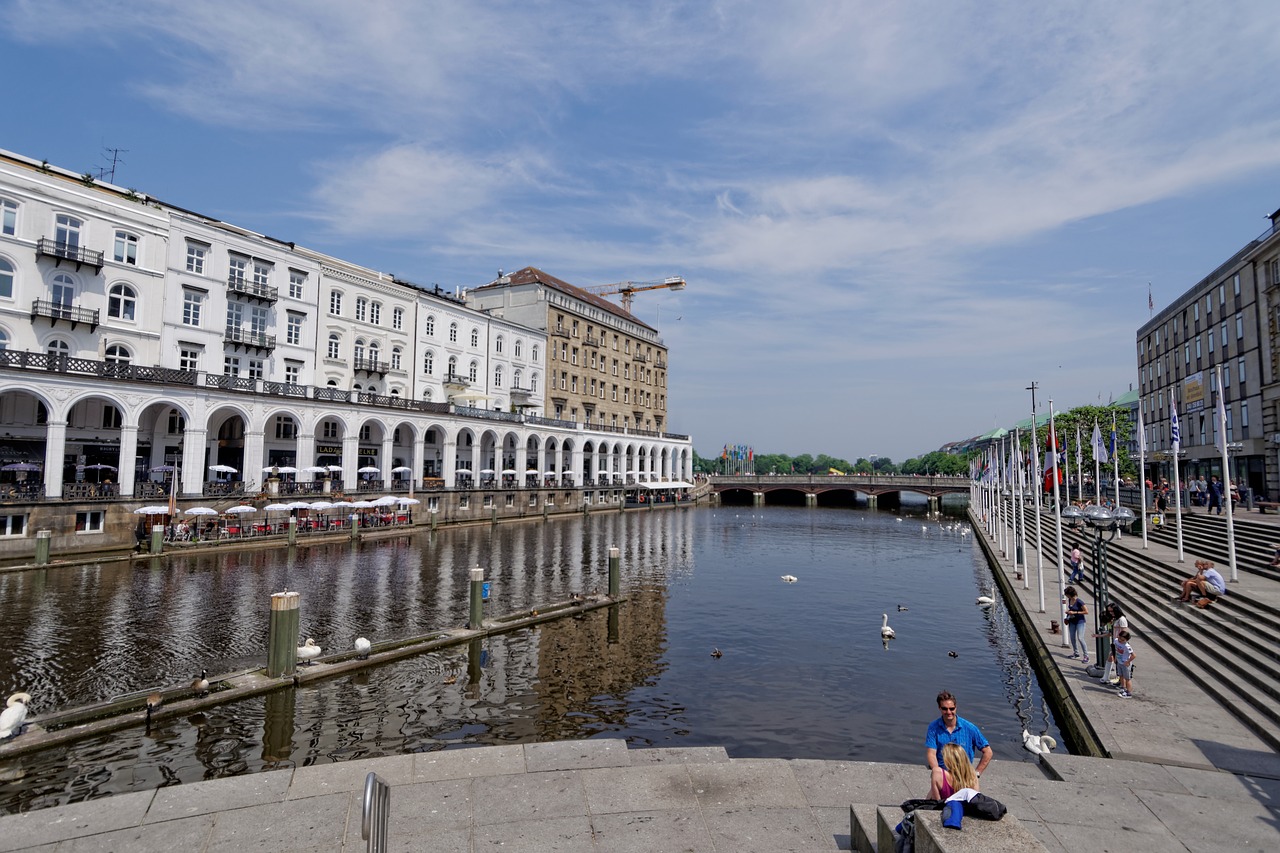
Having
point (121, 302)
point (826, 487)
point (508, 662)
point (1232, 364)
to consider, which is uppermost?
point (121, 302)

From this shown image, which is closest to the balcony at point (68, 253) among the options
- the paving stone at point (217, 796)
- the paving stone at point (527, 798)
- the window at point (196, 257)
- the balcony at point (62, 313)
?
the balcony at point (62, 313)

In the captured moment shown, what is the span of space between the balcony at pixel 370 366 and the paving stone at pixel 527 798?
5634 centimetres

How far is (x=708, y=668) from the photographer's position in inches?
788

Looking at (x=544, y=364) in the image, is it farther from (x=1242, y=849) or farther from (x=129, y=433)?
(x=1242, y=849)

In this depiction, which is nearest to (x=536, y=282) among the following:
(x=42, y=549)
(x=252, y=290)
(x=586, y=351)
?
(x=586, y=351)

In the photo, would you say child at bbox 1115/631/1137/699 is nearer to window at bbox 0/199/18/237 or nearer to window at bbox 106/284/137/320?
window at bbox 106/284/137/320

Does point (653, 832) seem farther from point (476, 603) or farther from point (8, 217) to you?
point (8, 217)

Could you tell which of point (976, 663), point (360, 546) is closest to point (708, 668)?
point (976, 663)

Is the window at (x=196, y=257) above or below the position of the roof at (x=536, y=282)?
below

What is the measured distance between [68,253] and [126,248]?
393 cm

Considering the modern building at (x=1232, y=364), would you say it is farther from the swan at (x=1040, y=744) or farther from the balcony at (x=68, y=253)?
the balcony at (x=68, y=253)

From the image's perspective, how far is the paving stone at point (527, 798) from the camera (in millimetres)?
9008

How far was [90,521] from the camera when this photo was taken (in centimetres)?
3772

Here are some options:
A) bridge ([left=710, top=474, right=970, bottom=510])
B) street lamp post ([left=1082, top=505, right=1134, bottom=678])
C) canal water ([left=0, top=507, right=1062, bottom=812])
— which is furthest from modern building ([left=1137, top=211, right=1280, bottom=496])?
bridge ([left=710, top=474, right=970, bottom=510])
